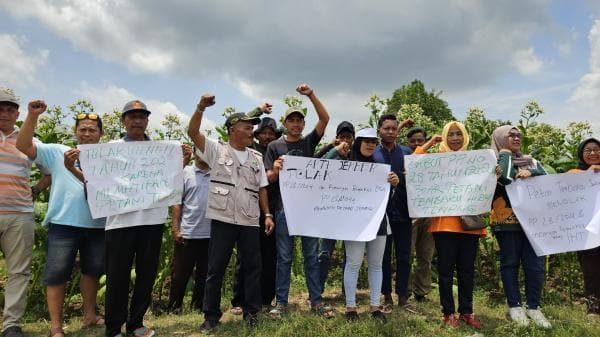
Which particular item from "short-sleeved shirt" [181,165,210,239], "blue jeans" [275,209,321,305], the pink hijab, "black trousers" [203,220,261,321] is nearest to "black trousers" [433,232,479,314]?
the pink hijab

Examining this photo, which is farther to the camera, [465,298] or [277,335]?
[465,298]

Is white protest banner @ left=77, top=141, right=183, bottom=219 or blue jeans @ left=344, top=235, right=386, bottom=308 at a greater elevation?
white protest banner @ left=77, top=141, right=183, bottom=219

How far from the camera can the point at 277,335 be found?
364cm

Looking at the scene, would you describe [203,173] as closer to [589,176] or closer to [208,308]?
[208,308]

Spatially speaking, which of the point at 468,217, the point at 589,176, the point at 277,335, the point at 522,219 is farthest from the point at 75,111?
the point at 589,176

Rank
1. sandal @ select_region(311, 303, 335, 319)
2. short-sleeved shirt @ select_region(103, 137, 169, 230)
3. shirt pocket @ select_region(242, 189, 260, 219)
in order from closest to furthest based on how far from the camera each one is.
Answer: short-sleeved shirt @ select_region(103, 137, 169, 230) → shirt pocket @ select_region(242, 189, 260, 219) → sandal @ select_region(311, 303, 335, 319)

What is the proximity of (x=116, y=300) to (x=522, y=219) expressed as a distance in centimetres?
409

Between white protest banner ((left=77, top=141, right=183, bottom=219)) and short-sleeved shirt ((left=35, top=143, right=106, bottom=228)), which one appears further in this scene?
short-sleeved shirt ((left=35, top=143, right=106, bottom=228))

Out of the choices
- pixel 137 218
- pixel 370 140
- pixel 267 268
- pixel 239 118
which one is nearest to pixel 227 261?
pixel 267 268

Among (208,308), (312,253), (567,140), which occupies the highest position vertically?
(567,140)

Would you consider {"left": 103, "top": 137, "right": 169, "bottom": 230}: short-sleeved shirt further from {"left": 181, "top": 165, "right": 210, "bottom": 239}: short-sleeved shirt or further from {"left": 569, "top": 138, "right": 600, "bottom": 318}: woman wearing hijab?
{"left": 569, "top": 138, "right": 600, "bottom": 318}: woman wearing hijab

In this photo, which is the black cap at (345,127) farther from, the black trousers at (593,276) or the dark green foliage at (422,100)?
the dark green foliage at (422,100)

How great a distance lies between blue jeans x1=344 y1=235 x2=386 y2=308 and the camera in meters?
4.05

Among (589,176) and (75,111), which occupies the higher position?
(75,111)
